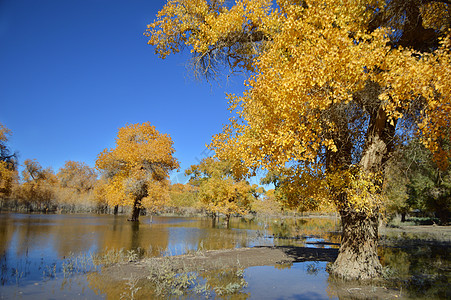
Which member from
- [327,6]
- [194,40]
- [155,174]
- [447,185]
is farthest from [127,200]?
[447,185]

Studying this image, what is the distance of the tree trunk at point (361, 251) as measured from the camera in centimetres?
864

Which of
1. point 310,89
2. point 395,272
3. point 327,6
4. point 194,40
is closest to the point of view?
point 310,89

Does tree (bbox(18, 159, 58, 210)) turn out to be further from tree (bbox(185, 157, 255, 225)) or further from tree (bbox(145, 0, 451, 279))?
tree (bbox(145, 0, 451, 279))

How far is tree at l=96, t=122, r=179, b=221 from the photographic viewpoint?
98.8 feet

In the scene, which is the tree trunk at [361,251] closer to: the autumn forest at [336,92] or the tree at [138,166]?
the autumn forest at [336,92]

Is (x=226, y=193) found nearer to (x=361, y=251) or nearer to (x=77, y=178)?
(x=361, y=251)

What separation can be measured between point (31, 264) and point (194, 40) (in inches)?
415

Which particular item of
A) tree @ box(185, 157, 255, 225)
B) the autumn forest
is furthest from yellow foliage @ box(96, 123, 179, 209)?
the autumn forest

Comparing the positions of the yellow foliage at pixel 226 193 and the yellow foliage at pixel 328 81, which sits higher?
the yellow foliage at pixel 328 81

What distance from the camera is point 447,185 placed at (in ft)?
91.0

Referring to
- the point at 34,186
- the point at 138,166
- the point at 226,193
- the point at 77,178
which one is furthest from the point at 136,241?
the point at 77,178

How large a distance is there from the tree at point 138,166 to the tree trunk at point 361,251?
78.8 ft

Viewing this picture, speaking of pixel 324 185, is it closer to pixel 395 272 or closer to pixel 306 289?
pixel 306 289

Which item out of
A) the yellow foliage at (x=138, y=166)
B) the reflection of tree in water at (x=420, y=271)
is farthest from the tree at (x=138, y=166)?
the reflection of tree in water at (x=420, y=271)
